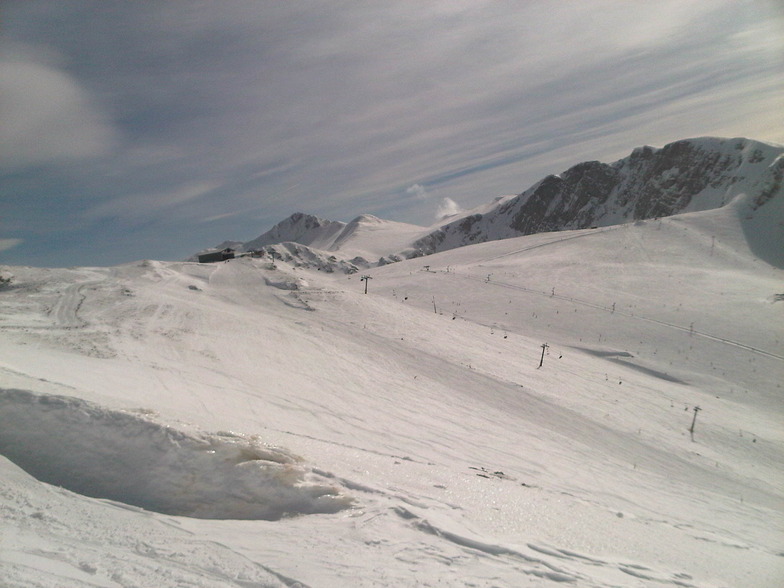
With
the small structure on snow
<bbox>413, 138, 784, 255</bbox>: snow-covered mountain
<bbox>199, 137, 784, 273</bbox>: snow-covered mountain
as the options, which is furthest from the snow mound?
<bbox>413, 138, 784, 255</bbox>: snow-covered mountain

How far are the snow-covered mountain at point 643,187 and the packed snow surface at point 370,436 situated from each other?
7581cm

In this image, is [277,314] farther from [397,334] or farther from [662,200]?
[662,200]

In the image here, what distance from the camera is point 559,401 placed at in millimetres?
17281

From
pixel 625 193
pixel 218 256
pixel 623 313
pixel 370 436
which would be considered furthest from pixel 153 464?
pixel 625 193

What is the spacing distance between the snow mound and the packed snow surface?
3cm

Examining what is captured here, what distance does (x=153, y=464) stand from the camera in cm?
583

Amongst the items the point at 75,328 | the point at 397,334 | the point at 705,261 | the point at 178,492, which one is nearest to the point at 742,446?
the point at 397,334

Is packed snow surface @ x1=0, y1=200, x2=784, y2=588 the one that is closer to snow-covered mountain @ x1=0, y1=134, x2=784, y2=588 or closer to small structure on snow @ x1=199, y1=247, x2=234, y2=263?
snow-covered mountain @ x1=0, y1=134, x2=784, y2=588

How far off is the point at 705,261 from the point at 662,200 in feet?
411

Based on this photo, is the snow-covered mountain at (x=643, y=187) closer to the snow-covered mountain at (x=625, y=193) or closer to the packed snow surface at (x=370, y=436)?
the snow-covered mountain at (x=625, y=193)

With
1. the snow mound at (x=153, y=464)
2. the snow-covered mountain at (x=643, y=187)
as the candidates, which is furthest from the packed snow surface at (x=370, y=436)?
the snow-covered mountain at (x=643, y=187)

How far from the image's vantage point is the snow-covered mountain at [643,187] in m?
109

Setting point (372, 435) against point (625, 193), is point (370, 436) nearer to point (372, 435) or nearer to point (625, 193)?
point (372, 435)

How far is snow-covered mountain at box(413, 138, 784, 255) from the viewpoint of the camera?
358 ft
